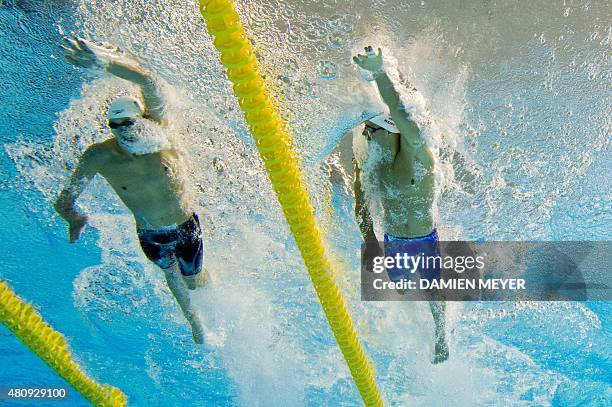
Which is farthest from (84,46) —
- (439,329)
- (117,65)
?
(439,329)

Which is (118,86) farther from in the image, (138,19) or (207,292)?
(207,292)

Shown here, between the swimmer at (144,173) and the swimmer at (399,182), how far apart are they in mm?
1125

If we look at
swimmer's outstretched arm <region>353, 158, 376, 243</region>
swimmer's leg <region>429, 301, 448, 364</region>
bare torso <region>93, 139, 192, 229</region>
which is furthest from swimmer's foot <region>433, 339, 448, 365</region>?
bare torso <region>93, 139, 192, 229</region>

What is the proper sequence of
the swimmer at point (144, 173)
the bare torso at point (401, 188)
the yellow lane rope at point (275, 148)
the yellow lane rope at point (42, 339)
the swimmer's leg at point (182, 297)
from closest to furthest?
the yellow lane rope at point (275, 148) → the swimmer at point (144, 173) → the yellow lane rope at point (42, 339) → the bare torso at point (401, 188) → the swimmer's leg at point (182, 297)

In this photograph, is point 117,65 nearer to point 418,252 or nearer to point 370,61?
point 370,61

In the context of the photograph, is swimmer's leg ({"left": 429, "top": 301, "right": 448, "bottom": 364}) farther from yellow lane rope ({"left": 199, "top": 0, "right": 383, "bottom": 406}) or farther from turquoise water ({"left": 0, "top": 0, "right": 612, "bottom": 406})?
yellow lane rope ({"left": 199, "top": 0, "right": 383, "bottom": 406})

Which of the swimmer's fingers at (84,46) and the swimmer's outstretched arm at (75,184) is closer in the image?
the swimmer's fingers at (84,46)

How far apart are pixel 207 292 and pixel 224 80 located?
1.98m

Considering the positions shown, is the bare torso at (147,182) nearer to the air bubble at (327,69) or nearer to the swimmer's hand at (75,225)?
the swimmer's hand at (75,225)

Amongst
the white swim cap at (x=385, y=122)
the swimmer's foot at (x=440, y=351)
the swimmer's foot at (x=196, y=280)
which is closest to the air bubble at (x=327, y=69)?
the white swim cap at (x=385, y=122)

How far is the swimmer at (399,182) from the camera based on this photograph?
2.28 meters

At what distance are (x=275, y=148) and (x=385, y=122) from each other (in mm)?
867

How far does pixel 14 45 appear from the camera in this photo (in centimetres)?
343

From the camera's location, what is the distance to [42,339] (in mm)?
2576
